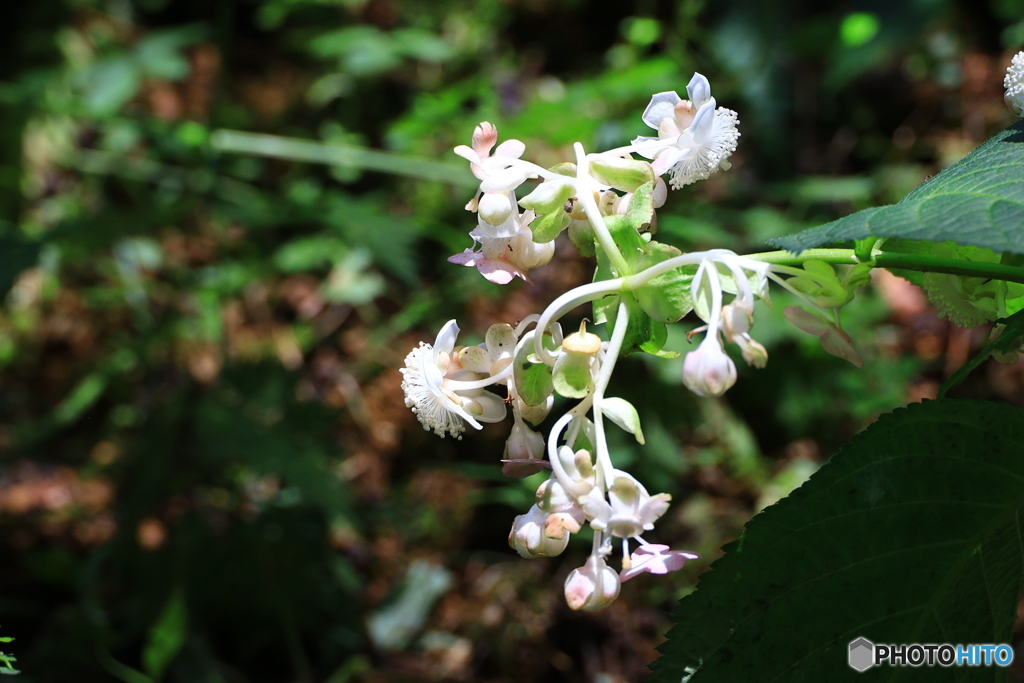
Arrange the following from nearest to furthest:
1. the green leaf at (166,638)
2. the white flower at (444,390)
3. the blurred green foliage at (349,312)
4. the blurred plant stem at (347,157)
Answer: the white flower at (444,390)
the green leaf at (166,638)
the blurred green foliage at (349,312)
the blurred plant stem at (347,157)

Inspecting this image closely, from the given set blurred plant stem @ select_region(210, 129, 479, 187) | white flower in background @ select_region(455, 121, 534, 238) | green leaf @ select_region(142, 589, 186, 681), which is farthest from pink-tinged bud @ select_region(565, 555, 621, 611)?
blurred plant stem @ select_region(210, 129, 479, 187)

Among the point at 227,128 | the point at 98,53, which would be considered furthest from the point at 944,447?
the point at 98,53

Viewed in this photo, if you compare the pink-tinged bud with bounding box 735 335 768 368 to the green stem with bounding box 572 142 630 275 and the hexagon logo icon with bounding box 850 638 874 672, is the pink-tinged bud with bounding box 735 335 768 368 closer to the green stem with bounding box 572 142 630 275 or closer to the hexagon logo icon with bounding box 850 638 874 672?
the green stem with bounding box 572 142 630 275

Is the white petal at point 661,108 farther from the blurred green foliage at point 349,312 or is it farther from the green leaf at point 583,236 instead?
the blurred green foliage at point 349,312

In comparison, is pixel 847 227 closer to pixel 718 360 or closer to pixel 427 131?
pixel 718 360

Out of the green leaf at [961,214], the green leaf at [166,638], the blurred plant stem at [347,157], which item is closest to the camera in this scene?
the green leaf at [961,214]

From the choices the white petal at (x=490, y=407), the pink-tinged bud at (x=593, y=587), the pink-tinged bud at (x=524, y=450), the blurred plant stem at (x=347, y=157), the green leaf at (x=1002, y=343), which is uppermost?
the blurred plant stem at (x=347, y=157)

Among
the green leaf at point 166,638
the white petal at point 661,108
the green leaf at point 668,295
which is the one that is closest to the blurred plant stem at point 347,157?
the green leaf at point 166,638
